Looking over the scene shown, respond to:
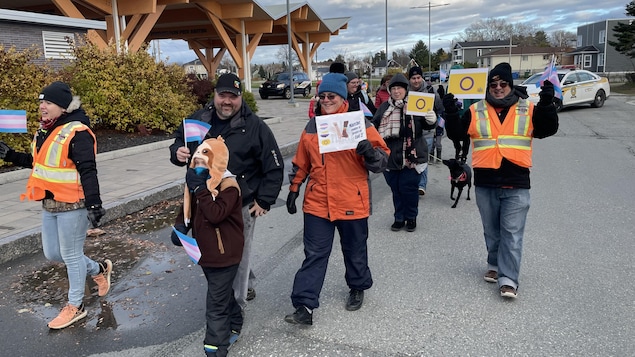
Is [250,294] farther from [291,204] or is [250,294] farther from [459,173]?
[459,173]

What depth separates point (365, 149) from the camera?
3.51 metres

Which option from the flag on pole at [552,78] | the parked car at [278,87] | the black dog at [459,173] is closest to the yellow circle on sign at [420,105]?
the flag on pole at [552,78]

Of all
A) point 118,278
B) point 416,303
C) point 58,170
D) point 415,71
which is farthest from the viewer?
point 415,71

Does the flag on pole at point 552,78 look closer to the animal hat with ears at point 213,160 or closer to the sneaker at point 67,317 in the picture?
the animal hat with ears at point 213,160

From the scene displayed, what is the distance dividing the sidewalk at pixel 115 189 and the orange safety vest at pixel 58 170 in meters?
2.06

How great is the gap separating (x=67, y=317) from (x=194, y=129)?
1841mm

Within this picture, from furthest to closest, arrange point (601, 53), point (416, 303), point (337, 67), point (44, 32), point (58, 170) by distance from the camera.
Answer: point (601, 53) < point (44, 32) < point (337, 67) < point (416, 303) < point (58, 170)

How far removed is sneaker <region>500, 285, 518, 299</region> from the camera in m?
3.99

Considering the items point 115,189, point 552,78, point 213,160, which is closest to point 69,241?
point 213,160

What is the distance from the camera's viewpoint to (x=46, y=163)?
3.72 metres

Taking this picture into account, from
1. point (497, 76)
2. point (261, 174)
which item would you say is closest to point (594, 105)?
point (497, 76)

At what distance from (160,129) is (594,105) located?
18.4 metres

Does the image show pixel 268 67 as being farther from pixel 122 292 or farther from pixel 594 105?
pixel 122 292

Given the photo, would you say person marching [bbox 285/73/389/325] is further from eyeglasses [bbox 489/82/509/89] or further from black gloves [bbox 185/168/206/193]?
eyeglasses [bbox 489/82/509/89]
